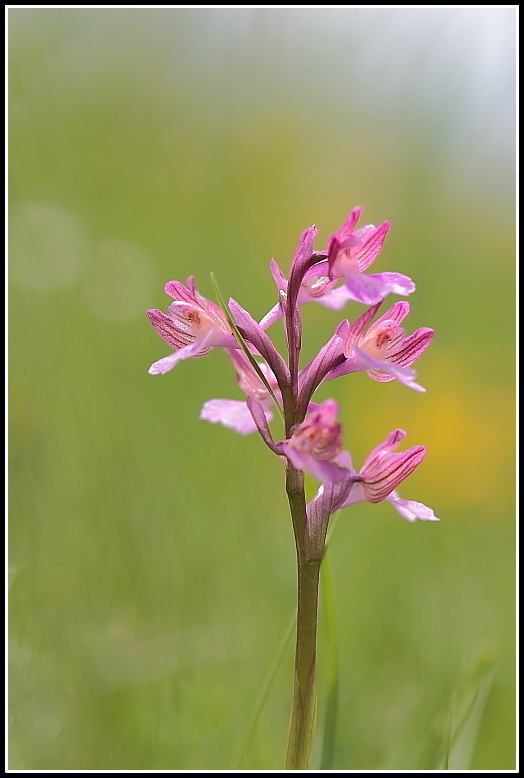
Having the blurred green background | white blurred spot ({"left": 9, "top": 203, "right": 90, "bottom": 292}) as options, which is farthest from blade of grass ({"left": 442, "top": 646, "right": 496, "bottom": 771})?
white blurred spot ({"left": 9, "top": 203, "right": 90, "bottom": 292})

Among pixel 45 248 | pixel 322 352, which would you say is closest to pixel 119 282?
pixel 45 248

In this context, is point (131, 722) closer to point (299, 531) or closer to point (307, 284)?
point (299, 531)

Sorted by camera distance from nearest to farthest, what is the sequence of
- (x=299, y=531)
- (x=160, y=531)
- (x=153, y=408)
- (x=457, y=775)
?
(x=299, y=531)
(x=457, y=775)
(x=160, y=531)
(x=153, y=408)

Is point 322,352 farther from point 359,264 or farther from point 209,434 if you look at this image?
point 209,434

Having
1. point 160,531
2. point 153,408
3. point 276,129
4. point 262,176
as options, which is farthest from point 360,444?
point 276,129

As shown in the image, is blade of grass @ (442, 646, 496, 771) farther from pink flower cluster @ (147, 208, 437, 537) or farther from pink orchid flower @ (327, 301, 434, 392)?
pink orchid flower @ (327, 301, 434, 392)
